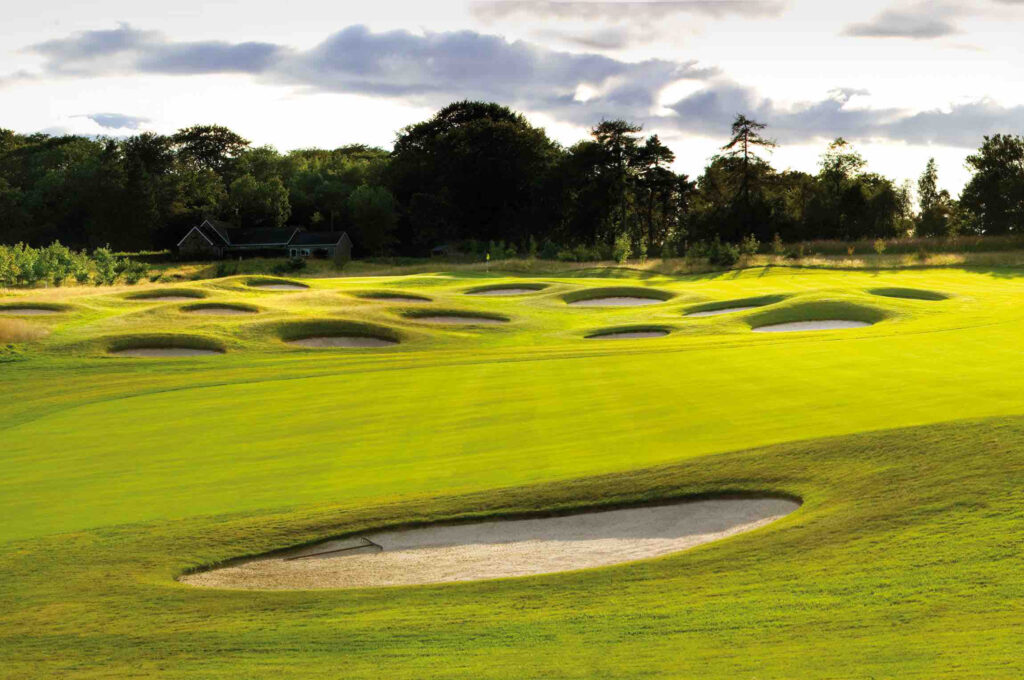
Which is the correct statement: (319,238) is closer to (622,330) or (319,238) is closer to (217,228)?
(217,228)

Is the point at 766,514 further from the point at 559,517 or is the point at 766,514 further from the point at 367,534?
the point at 367,534

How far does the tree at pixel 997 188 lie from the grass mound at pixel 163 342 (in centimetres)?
8298

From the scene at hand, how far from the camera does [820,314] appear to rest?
39125mm

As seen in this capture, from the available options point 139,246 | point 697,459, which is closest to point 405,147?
point 139,246

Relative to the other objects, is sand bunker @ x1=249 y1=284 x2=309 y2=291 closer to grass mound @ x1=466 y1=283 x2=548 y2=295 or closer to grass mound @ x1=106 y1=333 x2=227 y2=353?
grass mound @ x1=466 y1=283 x2=548 y2=295

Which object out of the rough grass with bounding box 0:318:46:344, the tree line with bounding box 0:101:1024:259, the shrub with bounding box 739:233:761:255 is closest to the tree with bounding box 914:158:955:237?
the tree line with bounding box 0:101:1024:259

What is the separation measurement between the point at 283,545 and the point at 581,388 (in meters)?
10.7

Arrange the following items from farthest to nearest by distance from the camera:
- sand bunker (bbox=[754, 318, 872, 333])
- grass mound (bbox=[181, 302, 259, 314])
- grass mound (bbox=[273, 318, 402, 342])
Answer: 1. grass mound (bbox=[181, 302, 259, 314])
2. grass mound (bbox=[273, 318, 402, 342])
3. sand bunker (bbox=[754, 318, 872, 333])

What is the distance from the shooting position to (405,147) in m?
121

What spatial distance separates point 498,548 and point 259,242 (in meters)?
92.8

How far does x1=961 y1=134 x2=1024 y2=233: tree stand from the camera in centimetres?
9606

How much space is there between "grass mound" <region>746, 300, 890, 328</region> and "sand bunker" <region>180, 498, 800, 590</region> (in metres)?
26.2

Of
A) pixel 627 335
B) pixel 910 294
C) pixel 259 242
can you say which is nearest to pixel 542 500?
pixel 627 335

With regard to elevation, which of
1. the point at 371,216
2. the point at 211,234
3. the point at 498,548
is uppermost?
the point at 371,216
